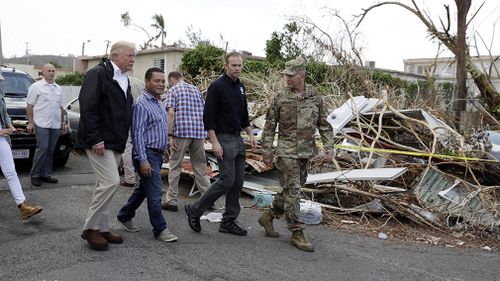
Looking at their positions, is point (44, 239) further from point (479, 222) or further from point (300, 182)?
point (479, 222)

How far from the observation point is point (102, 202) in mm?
4383

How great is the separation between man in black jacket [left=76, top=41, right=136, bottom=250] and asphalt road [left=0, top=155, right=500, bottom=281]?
1.34ft

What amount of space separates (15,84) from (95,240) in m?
6.23

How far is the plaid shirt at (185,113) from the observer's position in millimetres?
6164

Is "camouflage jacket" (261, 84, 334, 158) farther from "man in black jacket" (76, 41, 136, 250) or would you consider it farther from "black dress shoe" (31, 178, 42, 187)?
"black dress shoe" (31, 178, 42, 187)

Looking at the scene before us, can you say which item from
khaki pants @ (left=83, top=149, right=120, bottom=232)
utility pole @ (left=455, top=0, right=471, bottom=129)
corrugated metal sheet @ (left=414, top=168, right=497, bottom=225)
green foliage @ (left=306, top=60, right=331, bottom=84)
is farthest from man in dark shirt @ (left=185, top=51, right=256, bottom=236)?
utility pole @ (left=455, top=0, right=471, bottom=129)

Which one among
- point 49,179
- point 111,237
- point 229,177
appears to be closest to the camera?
point 111,237

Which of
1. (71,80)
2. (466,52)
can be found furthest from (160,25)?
(466,52)

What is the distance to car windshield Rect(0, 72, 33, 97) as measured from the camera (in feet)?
29.8

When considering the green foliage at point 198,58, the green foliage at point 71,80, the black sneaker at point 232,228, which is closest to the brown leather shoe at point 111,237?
the black sneaker at point 232,228

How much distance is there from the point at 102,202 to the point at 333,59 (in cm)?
830

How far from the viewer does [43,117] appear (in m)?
7.14

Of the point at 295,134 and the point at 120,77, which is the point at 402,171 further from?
the point at 120,77

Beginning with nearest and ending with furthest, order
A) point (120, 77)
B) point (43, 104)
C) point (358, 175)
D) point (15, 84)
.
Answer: point (120, 77)
point (358, 175)
point (43, 104)
point (15, 84)
